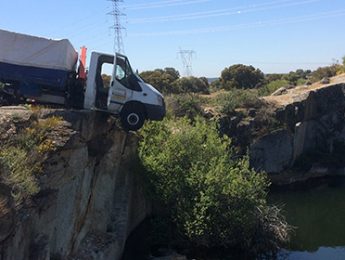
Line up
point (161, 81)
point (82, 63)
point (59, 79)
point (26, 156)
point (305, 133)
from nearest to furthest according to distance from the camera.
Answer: point (26, 156)
point (59, 79)
point (82, 63)
point (305, 133)
point (161, 81)

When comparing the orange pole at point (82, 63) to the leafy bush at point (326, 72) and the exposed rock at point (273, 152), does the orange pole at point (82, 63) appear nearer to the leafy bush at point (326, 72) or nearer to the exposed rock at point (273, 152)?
the exposed rock at point (273, 152)

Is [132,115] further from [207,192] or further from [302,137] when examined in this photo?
[302,137]

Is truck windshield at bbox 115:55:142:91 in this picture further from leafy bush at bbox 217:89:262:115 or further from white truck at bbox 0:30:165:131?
leafy bush at bbox 217:89:262:115

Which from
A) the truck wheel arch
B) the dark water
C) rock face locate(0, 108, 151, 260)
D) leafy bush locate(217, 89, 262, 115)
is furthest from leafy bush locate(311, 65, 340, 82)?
the truck wheel arch

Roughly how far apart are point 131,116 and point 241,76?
45.5m

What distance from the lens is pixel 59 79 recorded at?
763 inches

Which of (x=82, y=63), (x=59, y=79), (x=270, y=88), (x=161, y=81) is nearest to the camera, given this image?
(x=59, y=79)

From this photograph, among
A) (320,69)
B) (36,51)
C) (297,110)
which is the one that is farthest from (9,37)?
(320,69)

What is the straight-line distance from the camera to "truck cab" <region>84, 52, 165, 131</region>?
19.3 meters

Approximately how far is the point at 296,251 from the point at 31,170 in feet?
53.4

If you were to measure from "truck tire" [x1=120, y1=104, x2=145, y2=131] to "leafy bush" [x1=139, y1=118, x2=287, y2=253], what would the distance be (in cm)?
355

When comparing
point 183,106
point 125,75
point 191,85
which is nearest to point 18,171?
point 125,75

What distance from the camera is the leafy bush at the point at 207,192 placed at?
21.4m

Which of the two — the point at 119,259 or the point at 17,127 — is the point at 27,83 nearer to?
the point at 17,127
